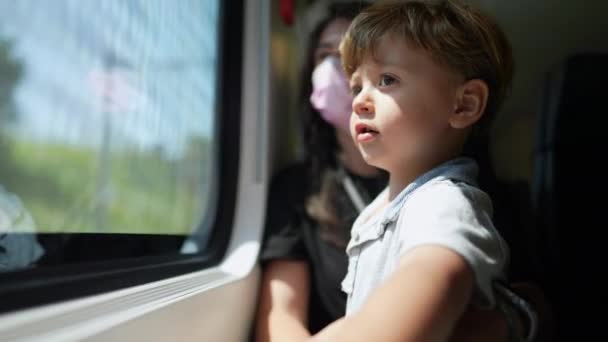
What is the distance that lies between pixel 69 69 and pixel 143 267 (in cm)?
45

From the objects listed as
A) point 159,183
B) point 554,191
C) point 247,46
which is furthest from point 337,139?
point 554,191

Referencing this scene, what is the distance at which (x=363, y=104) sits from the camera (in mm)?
718

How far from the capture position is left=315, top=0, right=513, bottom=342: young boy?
585 millimetres

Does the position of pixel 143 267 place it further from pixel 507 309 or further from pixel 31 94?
pixel 507 309

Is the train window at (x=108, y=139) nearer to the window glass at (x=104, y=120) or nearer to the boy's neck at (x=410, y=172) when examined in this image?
the window glass at (x=104, y=120)

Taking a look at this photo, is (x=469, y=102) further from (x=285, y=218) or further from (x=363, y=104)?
(x=285, y=218)

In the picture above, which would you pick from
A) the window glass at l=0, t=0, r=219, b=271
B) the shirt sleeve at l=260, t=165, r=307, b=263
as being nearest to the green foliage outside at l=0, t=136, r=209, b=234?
the window glass at l=0, t=0, r=219, b=271

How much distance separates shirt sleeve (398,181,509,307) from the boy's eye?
0.53 feet

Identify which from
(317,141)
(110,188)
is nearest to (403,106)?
(317,141)

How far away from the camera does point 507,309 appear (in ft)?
2.15

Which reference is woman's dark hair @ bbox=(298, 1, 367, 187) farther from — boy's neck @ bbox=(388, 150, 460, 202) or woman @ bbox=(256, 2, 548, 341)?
boy's neck @ bbox=(388, 150, 460, 202)

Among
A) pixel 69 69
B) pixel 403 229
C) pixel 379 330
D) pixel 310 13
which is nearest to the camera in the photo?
pixel 379 330

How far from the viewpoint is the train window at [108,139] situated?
77cm

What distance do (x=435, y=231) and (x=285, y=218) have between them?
0.80 m
